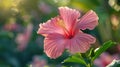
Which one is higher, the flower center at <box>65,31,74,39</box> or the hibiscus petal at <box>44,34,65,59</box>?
the flower center at <box>65,31,74,39</box>

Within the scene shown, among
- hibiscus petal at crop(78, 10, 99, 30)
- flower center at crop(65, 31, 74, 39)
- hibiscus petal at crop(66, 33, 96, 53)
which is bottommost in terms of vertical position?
hibiscus petal at crop(66, 33, 96, 53)

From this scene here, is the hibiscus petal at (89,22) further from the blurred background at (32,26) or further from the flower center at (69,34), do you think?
the blurred background at (32,26)

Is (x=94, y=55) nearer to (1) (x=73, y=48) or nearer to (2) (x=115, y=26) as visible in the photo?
(1) (x=73, y=48)

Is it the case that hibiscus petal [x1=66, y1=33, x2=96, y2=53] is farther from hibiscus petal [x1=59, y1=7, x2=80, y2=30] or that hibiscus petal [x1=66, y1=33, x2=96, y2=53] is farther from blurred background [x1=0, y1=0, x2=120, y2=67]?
blurred background [x1=0, y1=0, x2=120, y2=67]

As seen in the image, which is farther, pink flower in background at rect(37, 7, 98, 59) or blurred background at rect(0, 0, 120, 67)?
blurred background at rect(0, 0, 120, 67)

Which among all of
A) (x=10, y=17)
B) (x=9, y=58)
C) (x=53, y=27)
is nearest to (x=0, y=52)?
(x=9, y=58)

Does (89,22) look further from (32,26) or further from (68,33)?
(32,26)

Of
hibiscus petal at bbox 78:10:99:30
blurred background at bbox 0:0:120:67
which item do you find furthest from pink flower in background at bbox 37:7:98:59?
blurred background at bbox 0:0:120:67
